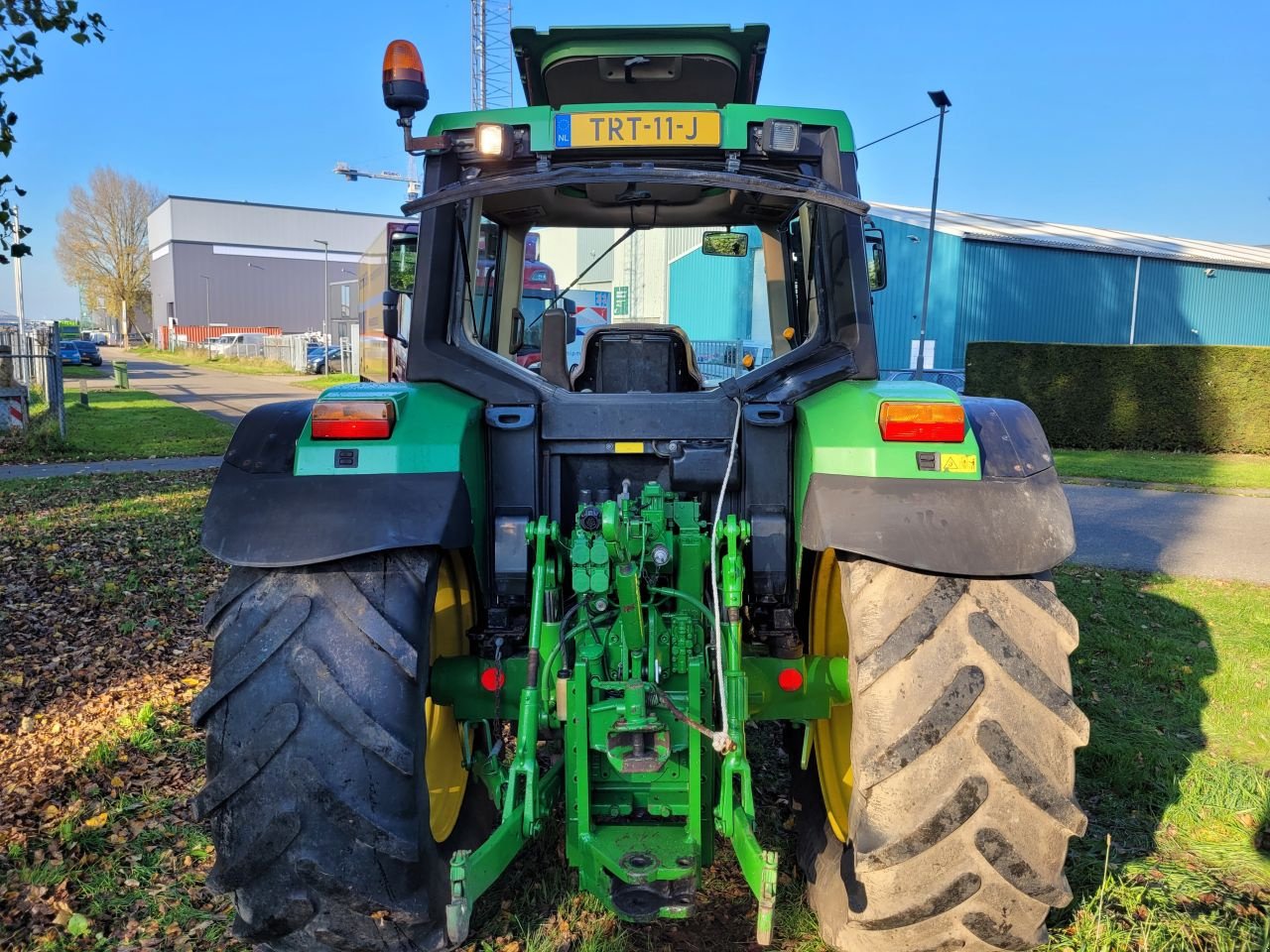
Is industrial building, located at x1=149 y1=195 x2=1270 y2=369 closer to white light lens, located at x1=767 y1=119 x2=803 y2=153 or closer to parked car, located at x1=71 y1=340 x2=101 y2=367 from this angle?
white light lens, located at x1=767 y1=119 x2=803 y2=153

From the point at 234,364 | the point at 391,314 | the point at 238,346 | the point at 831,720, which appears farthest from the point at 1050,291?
the point at 238,346

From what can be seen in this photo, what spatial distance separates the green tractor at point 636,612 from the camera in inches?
91.6

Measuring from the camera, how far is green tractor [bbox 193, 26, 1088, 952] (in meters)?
2.33

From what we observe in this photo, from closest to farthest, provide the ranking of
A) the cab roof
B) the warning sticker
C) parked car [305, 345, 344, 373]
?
the warning sticker
the cab roof
parked car [305, 345, 344, 373]

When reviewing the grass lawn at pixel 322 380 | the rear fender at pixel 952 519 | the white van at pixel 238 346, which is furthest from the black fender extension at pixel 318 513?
the white van at pixel 238 346

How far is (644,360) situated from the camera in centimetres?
379

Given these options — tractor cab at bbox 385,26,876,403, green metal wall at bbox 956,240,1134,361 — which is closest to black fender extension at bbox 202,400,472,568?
tractor cab at bbox 385,26,876,403

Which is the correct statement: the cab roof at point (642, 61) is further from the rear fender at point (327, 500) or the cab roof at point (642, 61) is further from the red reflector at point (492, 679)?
the red reflector at point (492, 679)

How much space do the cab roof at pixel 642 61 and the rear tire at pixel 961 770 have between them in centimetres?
234

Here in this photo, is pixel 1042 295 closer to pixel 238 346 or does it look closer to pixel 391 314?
pixel 391 314

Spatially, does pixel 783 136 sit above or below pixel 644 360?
above

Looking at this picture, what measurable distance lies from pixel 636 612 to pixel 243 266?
89.0m

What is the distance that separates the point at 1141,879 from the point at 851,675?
1.65 metres

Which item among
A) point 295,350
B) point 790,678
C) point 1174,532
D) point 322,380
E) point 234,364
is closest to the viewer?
point 790,678
